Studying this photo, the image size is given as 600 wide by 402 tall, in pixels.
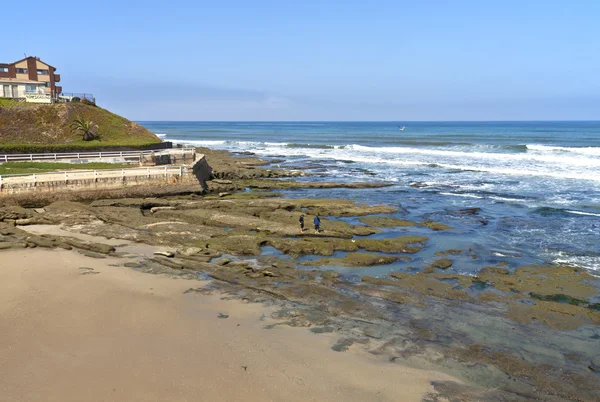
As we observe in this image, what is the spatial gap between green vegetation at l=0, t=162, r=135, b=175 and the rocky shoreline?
535cm

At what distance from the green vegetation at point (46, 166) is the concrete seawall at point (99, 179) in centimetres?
370

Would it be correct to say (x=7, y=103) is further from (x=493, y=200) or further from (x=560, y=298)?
(x=560, y=298)

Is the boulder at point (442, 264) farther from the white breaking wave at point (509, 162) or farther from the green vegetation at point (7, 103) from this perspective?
the green vegetation at point (7, 103)

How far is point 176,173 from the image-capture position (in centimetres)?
3253

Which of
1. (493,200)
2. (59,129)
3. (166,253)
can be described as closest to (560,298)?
(166,253)

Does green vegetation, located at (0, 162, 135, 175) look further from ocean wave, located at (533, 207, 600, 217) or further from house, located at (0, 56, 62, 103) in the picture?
ocean wave, located at (533, 207, 600, 217)

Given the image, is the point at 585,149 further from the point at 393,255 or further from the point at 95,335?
the point at 95,335

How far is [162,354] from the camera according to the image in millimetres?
11102

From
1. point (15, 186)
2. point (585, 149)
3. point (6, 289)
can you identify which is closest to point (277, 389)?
point (6, 289)

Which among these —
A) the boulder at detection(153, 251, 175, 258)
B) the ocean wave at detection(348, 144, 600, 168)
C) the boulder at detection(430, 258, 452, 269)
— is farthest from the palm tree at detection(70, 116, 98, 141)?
the ocean wave at detection(348, 144, 600, 168)

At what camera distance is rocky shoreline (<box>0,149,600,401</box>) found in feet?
36.7

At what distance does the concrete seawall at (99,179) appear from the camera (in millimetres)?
27609

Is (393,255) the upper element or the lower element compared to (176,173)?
lower

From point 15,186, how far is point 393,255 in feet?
70.5
